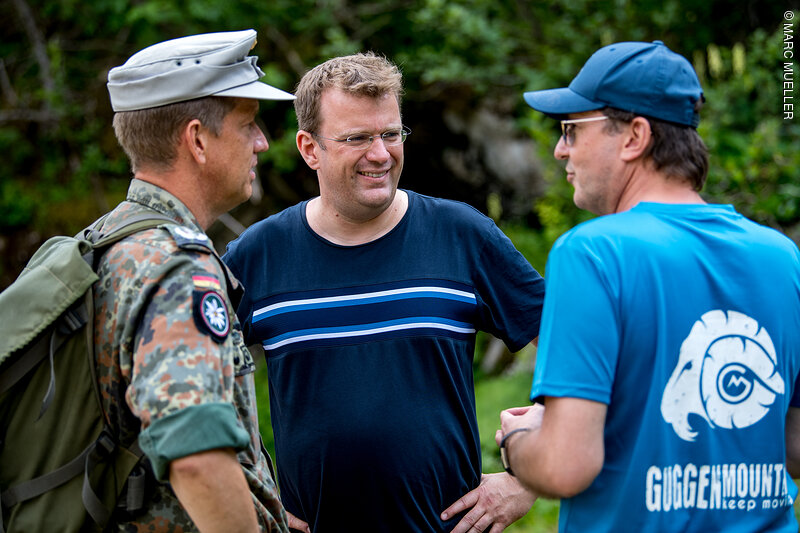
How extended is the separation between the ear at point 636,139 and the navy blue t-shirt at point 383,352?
867mm

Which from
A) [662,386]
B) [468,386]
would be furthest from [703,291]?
[468,386]

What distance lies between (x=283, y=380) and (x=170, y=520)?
82 cm

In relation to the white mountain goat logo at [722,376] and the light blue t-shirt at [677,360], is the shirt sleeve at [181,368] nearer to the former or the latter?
the light blue t-shirt at [677,360]

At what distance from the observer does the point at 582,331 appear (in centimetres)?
171

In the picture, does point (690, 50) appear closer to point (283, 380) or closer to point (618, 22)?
point (618, 22)

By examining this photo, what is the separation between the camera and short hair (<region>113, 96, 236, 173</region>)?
195cm

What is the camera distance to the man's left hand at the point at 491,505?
255cm

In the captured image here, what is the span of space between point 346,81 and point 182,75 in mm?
862

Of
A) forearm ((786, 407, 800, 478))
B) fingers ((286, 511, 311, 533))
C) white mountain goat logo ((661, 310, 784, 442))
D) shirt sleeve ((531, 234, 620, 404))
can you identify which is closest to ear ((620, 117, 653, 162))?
shirt sleeve ((531, 234, 620, 404))

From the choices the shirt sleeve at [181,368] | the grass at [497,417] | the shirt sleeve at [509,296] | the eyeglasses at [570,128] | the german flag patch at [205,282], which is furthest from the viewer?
the grass at [497,417]

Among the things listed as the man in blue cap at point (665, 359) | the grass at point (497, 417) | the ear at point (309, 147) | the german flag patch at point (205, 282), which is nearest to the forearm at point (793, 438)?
the man in blue cap at point (665, 359)

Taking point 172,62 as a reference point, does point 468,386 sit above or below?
below

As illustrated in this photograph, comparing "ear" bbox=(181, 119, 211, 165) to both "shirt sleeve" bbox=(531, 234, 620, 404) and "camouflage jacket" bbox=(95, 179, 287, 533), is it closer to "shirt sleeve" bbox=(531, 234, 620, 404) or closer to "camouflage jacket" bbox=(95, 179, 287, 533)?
"camouflage jacket" bbox=(95, 179, 287, 533)

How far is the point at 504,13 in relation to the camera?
7.33 metres
